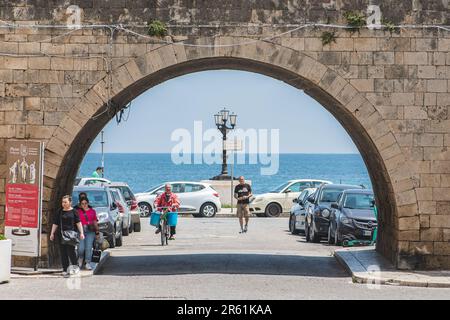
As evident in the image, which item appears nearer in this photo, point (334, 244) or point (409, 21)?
point (409, 21)

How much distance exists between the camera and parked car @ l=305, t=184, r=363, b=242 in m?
27.1

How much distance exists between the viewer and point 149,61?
61.9 feet

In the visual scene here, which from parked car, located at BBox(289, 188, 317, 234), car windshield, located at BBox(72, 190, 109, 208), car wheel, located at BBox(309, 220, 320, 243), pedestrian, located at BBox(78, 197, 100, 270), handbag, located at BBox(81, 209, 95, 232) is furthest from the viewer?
parked car, located at BBox(289, 188, 317, 234)

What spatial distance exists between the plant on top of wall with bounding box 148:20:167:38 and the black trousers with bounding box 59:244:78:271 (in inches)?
167

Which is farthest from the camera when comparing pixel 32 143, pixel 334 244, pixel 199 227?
pixel 199 227

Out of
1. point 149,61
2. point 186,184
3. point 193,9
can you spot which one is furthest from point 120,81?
point 186,184

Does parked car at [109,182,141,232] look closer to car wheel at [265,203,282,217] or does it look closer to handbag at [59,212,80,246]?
car wheel at [265,203,282,217]

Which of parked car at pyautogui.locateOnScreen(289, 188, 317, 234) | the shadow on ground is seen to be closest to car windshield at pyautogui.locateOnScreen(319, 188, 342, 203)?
parked car at pyautogui.locateOnScreen(289, 188, 317, 234)

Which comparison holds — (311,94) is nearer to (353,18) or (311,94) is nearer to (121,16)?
(353,18)

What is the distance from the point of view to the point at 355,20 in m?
19.0

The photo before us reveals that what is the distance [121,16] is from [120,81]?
1.26 m

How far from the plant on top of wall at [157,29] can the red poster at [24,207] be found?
3583mm

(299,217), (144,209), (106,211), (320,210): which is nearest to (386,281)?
(106,211)
